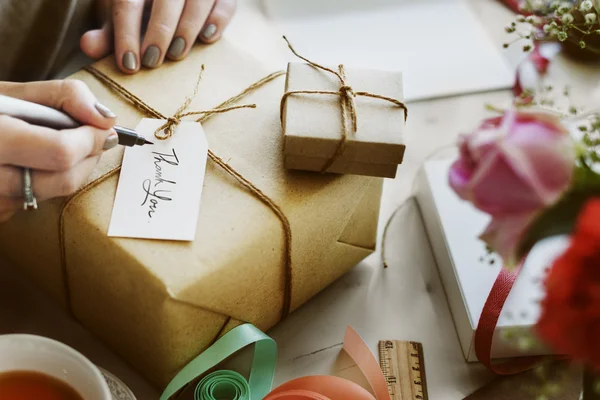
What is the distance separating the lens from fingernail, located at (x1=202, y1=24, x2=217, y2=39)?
→ 88 centimetres

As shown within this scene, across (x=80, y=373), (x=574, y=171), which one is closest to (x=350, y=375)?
(x=80, y=373)

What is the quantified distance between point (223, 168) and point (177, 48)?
0.67 ft

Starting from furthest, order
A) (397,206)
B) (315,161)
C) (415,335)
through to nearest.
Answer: (397,206) → (415,335) → (315,161)

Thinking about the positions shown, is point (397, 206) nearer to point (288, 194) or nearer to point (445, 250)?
point (445, 250)

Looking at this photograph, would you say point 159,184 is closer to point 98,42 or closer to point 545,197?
point 98,42

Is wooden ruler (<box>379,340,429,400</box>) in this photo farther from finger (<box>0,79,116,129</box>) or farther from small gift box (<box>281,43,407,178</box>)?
finger (<box>0,79,116,129</box>)

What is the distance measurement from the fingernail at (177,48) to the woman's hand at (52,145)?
180mm

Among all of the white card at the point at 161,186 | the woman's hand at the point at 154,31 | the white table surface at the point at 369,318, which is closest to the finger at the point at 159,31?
the woman's hand at the point at 154,31

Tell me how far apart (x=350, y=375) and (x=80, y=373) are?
1.03ft

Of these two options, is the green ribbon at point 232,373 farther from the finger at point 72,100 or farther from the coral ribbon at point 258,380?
the finger at point 72,100

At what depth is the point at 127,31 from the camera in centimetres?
84

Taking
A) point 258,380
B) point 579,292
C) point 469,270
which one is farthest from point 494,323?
point 579,292

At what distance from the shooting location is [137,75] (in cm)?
83

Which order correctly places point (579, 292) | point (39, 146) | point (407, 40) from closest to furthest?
point (579, 292) < point (39, 146) < point (407, 40)
